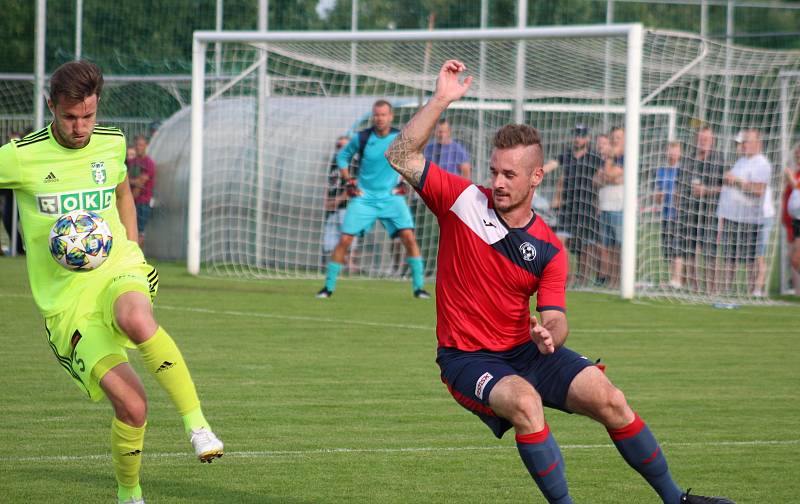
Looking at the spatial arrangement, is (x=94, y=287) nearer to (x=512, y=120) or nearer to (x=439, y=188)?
(x=439, y=188)

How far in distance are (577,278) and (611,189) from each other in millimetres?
1643

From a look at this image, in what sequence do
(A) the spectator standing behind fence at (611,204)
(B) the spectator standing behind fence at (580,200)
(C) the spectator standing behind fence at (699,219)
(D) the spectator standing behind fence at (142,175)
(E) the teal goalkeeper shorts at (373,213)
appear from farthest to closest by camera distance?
(D) the spectator standing behind fence at (142,175) < (B) the spectator standing behind fence at (580,200) < (A) the spectator standing behind fence at (611,204) < (C) the spectator standing behind fence at (699,219) < (E) the teal goalkeeper shorts at (373,213)

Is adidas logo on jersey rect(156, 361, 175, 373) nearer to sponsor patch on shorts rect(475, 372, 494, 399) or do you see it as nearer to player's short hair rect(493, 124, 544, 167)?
sponsor patch on shorts rect(475, 372, 494, 399)

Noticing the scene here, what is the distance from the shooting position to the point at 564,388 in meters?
5.50

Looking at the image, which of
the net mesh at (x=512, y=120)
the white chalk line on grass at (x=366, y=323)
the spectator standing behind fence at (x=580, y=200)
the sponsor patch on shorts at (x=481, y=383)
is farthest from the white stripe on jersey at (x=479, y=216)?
the spectator standing behind fence at (x=580, y=200)

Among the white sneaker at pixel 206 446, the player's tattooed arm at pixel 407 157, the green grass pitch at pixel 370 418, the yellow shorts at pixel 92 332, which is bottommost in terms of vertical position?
the green grass pitch at pixel 370 418

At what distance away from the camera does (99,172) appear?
6035mm

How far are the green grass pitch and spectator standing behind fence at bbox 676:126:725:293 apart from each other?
10.5 ft

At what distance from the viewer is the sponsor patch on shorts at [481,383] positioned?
542 centimetres

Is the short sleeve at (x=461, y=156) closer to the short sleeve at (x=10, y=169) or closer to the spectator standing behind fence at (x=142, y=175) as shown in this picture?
the spectator standing behind fence at (x=142, y=175)

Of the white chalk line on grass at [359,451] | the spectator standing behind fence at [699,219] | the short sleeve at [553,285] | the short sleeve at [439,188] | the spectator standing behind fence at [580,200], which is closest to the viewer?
the short sleeve at [553,285]

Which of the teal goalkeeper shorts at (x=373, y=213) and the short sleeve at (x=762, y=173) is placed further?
the short sleeve at (x=762, y=173)

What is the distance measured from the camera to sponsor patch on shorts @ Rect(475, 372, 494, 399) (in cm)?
542

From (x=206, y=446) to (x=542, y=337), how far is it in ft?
4.92
